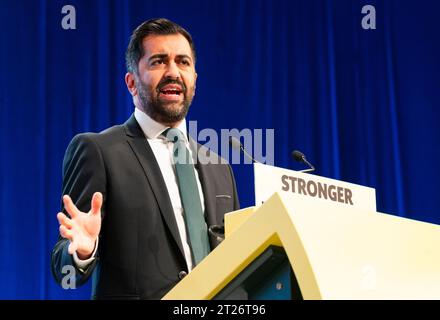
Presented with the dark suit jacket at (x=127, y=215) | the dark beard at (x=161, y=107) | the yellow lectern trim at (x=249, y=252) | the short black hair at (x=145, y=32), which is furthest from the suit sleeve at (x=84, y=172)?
the yellow lectern trim at (x=249, y=252)

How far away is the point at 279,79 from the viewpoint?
3938mm

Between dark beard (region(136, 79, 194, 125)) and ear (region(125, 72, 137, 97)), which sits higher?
ear (region(125, 72, 137, 97))

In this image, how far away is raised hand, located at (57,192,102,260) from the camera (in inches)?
49.5

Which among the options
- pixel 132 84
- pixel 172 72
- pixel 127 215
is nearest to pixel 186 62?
pixel 172 72

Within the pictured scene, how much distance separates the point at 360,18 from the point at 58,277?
2903 mm

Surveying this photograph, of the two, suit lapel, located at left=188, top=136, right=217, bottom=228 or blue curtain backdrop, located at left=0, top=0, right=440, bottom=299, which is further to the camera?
blue curtain backdrop, located at left=0, top=0, right=440, bottom=299

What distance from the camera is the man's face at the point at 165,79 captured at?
204 centimetres

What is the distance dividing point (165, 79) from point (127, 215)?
0.50 m

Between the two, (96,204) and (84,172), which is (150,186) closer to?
(84,172)

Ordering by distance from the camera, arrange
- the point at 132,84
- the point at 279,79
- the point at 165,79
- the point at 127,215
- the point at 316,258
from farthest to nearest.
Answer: the point at 279,79
the point at 132,84
the point at 165,79
the point at 127,215
the point at 316,258

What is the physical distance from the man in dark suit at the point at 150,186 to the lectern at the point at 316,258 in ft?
2.19

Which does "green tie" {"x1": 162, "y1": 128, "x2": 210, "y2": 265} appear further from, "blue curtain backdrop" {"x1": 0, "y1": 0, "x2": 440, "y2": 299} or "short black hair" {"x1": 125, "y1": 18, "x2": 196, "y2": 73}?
"blue curtain backdrop" {"x1": 0, "y1": 0, "x2": 440, "y2": 299}

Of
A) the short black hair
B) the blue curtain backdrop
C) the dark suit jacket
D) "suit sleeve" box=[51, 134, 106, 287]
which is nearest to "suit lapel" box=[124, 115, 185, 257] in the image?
the dark suit jacket
